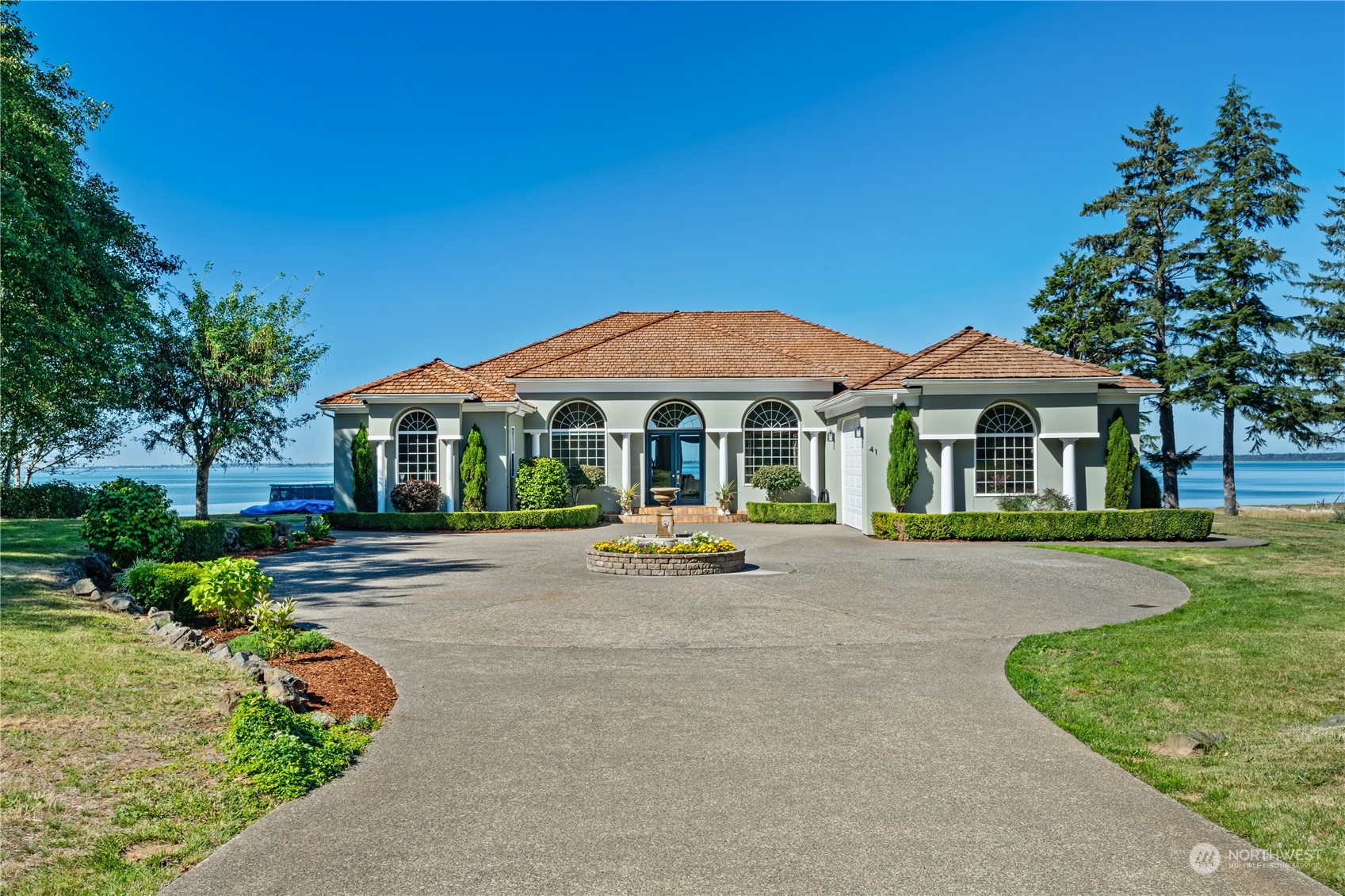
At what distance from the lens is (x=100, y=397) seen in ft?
62.3

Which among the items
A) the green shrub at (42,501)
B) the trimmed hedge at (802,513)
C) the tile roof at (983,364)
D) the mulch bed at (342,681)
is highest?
the tile roof at (983,364)

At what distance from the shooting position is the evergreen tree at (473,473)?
24312 mm

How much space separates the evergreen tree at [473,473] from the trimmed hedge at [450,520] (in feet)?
1.99

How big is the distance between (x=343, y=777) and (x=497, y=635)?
→ 4205 mm

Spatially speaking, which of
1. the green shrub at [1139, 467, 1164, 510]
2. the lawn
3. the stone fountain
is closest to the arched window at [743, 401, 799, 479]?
the green shrub at [1139, 467, 1164, 510]

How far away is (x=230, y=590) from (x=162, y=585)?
4.57 feet

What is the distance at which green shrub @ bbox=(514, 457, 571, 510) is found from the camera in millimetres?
24656

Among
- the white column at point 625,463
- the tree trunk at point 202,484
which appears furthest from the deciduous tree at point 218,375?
the white column at point 625,463

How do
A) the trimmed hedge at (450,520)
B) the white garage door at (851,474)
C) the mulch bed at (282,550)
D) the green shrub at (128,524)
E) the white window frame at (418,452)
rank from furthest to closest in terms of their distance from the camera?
the white window frame at (418,452), the trimmed hedge at (450,520), the white garage door at (851,474), the mulch bed at (282,550), the green shrub at (128,524)

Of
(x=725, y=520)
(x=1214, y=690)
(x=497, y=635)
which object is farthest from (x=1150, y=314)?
(x=497, y=635)

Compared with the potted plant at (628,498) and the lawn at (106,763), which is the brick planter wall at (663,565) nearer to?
the lawn at (106,763)

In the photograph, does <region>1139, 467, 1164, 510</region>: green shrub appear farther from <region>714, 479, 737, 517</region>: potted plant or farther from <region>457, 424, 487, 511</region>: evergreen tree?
<region>457, 424, 487, 511</region>: evergreen tree

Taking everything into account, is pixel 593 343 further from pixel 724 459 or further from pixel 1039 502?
pixel 1039 502

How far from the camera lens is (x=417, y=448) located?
24.9 metres
